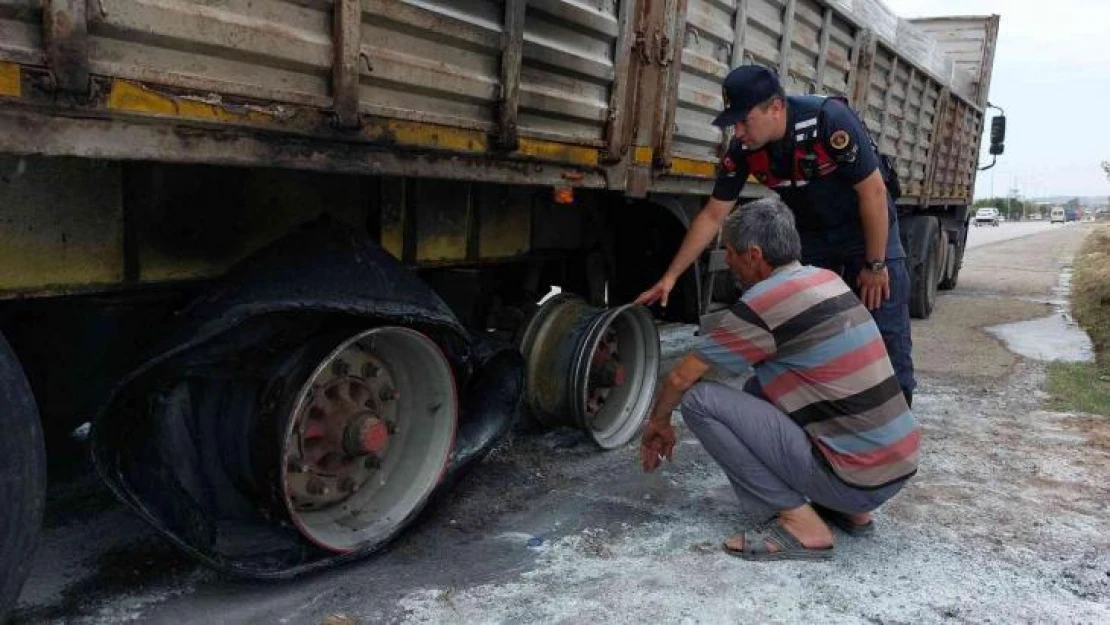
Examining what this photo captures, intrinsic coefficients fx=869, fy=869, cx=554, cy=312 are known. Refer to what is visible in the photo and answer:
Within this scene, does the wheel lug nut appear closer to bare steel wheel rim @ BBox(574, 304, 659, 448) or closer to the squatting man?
the squatting man

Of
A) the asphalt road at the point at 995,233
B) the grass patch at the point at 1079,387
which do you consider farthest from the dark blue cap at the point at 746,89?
the asphalt road at the point at 995,233

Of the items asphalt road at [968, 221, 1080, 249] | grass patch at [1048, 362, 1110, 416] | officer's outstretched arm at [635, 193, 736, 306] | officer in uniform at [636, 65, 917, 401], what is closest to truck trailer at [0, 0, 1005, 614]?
officer's outstretched arm at [635, 193, 736, 306]

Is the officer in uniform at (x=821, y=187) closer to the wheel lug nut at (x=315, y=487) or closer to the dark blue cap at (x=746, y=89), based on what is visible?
the dark blue cap at (x=746, y=89)

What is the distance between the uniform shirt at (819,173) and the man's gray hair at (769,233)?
0.65 m

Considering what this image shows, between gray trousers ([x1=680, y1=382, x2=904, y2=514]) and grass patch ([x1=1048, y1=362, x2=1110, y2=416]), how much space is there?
118 inches

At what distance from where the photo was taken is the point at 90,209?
6.79 feet

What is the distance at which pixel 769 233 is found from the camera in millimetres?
2783

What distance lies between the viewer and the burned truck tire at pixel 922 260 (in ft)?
29.5

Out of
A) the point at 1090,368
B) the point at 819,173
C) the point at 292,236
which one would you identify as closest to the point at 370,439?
the point at 292,236

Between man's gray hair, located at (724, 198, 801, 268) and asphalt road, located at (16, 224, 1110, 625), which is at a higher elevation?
man's gray hair, located at (724, 198, 801, 268)

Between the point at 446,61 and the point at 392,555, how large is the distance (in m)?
1.54

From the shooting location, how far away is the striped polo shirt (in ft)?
8.86

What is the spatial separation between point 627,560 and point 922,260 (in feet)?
23.7

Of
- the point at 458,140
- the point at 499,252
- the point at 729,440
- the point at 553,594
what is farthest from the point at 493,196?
the point at 553,594
